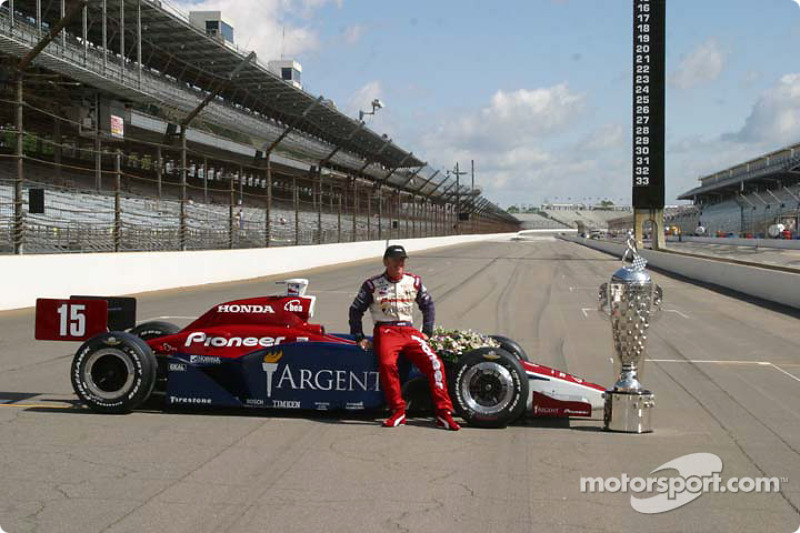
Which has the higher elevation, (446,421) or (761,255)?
(761,255)

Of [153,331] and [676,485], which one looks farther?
[153,331]

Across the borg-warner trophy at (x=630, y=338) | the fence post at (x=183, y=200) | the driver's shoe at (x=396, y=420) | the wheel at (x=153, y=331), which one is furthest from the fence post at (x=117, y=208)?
the borg-warner trophy at (x=630, y=338)

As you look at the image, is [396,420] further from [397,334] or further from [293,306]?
[293,306]

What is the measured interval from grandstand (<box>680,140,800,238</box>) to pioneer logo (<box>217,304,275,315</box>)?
6840cm

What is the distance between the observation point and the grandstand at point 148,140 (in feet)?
61.3

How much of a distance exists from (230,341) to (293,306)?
593mm

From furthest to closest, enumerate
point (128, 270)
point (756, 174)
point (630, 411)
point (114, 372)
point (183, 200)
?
point (756, 174)
point (183, 200)
point (128, 270)
point (114, 372)
point (630, 411)

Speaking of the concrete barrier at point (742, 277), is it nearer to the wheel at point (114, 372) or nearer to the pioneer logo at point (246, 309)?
the pioneer logo at point (246, 309)

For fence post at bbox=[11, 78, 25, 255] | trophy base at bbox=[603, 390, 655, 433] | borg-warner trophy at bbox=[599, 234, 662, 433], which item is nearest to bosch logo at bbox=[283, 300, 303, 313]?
borg-warner trophy at bbox=[599, 234, 662, 433]

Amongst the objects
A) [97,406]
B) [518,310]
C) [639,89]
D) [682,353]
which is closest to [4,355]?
[97,406]

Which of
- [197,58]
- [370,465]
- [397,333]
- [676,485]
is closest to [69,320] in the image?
[397,333]

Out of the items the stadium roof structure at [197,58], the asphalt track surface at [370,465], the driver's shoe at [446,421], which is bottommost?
the asphalt track surface at [370,465]

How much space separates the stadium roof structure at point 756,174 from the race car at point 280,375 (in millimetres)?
76152

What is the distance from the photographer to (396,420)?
20.1 feet
